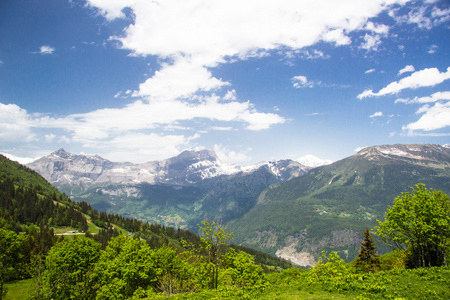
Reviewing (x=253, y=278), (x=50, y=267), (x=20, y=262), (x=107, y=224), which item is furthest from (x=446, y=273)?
(x=107, y=224)

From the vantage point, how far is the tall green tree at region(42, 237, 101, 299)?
4653 centimetres

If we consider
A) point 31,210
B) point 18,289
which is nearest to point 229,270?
point 18,289

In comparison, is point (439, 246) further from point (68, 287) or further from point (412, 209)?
point (68, 287)

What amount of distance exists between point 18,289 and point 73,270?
23946mm

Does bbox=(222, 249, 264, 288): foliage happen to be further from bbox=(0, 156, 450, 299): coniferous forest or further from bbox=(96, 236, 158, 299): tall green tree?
bbox=(96, 236, 158, 299): tall green tree

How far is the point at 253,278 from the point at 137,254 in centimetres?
2597

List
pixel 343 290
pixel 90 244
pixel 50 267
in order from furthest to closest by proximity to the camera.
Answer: pixel 90 244 < pixel 50 267 < pixel 343 290

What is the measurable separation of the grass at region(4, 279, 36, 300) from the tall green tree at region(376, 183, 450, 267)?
2943 inches

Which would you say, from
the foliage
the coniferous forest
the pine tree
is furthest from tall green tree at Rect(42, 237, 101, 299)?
the pine tree

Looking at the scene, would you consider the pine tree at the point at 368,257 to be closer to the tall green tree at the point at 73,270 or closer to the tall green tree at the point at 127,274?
the tall green tree at the point at 127,274

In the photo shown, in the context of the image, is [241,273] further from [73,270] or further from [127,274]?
[73,270]

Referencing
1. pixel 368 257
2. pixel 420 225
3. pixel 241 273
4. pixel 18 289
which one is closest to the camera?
pixel 420 225

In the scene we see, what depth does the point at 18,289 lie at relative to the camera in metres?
62.5

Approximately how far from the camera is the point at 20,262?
2507 inches
